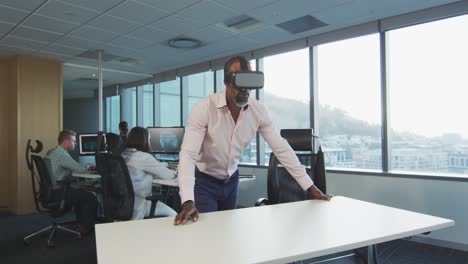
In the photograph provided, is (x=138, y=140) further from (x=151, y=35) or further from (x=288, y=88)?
(x=288, y=88)

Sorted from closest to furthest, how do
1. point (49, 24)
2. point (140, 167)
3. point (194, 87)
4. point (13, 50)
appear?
point (140, 167)
point (49, 24)
point (13, 50)
point (194, 87)

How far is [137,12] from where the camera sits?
3752 millimetres

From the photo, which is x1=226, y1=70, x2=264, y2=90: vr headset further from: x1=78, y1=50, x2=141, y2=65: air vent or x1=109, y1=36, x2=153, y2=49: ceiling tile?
x1=78, y1=50, x2=141, y2=65: air vent

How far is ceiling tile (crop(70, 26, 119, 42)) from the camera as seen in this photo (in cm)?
437

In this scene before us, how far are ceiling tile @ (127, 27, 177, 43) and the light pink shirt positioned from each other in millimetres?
3000

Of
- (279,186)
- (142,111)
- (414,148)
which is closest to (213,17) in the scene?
(279,186)

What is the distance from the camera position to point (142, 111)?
27.1 feet

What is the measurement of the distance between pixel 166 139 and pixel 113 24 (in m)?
1.72

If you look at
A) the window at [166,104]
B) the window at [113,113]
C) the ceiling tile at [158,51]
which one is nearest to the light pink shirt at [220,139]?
the ceiling tile at [158,51]

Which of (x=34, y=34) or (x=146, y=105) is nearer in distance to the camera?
(x=34, y=34)

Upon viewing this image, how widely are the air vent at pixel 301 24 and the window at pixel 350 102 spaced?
492 millimetres

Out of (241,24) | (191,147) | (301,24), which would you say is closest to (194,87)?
(241,24)

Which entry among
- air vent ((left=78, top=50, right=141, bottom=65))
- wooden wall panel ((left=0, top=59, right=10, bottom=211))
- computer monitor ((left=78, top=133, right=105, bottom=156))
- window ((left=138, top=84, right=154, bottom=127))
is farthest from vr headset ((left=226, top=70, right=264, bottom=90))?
window ((left=138, top=84, right=154, bottom=127))

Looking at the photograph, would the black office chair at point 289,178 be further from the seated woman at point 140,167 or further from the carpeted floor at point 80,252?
the seated woman at point 140,167
